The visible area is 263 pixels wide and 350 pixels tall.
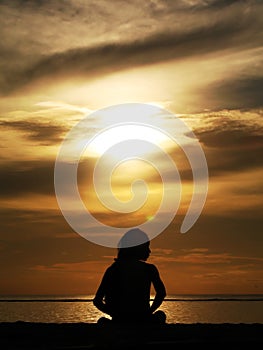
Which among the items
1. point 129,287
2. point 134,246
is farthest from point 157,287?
point 134,246

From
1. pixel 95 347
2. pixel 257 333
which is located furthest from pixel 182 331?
pixel 95 347

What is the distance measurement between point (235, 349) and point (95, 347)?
61.4 inches

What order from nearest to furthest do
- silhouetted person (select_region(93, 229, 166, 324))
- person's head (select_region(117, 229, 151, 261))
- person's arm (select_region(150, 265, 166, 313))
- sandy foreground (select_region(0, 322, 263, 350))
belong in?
sandy foreground (select_region(0, 322, 263, 350))
person's head (select_region(117, 229, 151, 261))
silhouetted person (select_region(93, 229, 166, 324))
person's arm (select_region(150, 265, 166, 313))

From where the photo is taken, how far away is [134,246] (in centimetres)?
1005

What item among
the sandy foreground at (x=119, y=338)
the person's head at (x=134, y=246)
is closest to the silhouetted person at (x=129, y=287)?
the person's head at (x=134, y=246)

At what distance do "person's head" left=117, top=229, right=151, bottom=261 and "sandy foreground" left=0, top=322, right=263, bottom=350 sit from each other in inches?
41.0

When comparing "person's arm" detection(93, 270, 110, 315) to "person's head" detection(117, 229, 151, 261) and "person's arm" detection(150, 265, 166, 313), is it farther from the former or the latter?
"person's arm" detection(150, 265, 166, 313)

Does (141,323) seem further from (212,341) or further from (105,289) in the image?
(212,341)

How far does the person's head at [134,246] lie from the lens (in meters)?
9.99

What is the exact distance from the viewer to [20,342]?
851 centimetres

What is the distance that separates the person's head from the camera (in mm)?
9992

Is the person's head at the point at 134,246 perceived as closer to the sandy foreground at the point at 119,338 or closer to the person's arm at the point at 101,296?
the person's arm at the point at 101,296

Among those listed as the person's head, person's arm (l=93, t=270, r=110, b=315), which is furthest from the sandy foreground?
the person's head

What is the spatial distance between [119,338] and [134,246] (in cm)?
197
